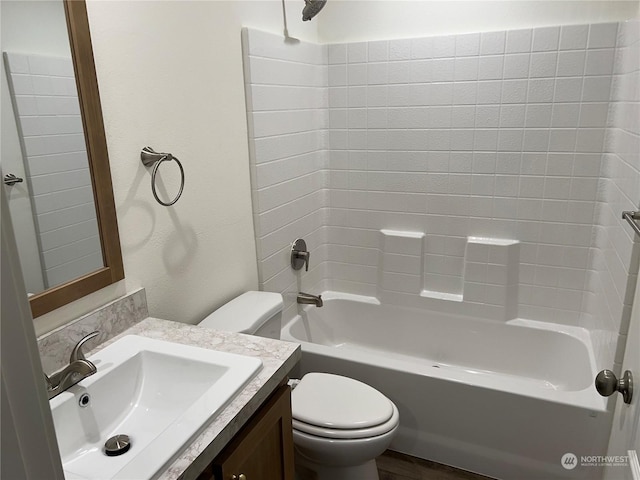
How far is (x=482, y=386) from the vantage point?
1.89 m

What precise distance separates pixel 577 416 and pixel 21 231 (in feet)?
6.24

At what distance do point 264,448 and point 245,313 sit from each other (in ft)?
2.18

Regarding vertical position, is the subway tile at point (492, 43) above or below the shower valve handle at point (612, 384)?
above

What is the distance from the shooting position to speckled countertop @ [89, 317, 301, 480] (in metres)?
0.92

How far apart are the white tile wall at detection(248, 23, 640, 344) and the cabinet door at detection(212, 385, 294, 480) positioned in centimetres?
98

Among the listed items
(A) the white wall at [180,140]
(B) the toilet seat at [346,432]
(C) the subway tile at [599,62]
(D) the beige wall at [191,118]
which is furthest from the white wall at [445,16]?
(B) the toilet seat at [346,432]

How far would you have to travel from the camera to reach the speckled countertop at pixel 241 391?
3.03ft

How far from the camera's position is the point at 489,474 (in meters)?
1.99

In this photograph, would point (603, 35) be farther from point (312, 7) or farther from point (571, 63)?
point (312, 7)

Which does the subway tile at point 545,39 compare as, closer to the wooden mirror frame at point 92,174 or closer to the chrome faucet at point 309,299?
the chrome faucet at point 309,299

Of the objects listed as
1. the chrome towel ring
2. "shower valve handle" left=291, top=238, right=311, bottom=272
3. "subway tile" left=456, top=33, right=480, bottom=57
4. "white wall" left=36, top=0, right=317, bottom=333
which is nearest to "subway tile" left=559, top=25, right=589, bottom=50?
"subway tile" left=456, top=33, right=480, bottom=57

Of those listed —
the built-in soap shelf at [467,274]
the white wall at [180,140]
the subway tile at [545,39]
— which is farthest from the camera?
the built-in soap shelf at [467,274]

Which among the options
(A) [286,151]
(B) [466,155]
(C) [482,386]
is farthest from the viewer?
(B) [466,155]

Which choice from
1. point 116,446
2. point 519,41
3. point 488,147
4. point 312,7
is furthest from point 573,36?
point 116,446
